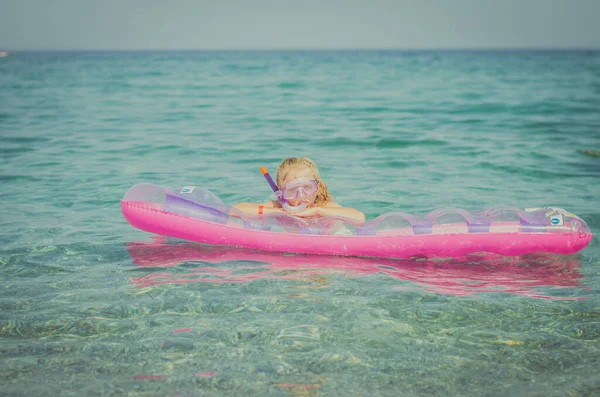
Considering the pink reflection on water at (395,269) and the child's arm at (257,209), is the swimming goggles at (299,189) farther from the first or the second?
the pink reflection on water at (395,269)

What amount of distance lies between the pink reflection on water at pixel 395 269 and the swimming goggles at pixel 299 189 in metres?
0.45

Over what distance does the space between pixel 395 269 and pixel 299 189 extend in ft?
2.97

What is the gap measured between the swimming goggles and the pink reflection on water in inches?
17.6

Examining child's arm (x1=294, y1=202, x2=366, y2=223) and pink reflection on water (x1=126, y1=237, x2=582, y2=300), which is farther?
child's arm (x1=294, y1=202, x2=366, y2=223)

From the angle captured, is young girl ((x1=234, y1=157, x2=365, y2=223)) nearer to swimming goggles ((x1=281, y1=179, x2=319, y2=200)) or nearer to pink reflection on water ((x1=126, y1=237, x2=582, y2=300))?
swimming goggles ((x1=281, y1=179, x2=319, y2=200))

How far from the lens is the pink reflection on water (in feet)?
13.4

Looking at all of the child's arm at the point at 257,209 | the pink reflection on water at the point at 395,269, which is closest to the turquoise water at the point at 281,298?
the pink reflection on water at the point at 395,269

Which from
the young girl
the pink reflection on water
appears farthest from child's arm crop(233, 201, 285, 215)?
the pink reflection on water

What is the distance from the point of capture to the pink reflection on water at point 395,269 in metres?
4.09

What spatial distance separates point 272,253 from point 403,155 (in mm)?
5169

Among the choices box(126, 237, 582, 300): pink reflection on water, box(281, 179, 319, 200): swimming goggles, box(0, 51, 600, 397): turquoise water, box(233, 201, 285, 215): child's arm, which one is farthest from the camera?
box(233, 201, 285, 215): child's arm

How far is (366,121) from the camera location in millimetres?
13383

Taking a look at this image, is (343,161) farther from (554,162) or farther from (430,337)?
(430,337)

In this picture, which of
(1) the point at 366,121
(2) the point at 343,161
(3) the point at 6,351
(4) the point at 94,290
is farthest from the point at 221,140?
(3) the point at 6,351
